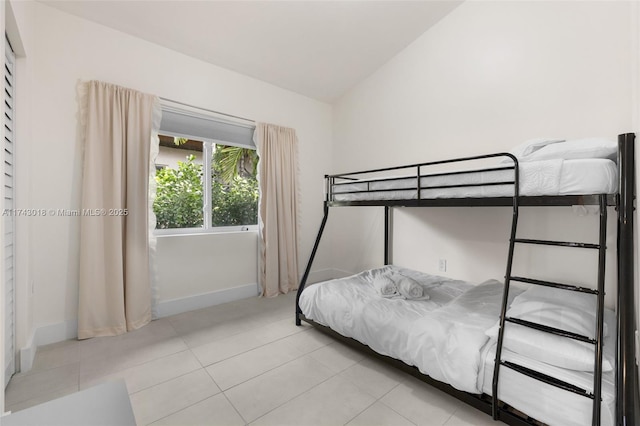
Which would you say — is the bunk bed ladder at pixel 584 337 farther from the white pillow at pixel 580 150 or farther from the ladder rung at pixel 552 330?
the white pillow at pixel 580 150

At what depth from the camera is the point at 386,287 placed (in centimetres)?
232

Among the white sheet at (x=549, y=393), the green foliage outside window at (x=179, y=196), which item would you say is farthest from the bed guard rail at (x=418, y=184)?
the green foliage outside window at (x=179, y=196)

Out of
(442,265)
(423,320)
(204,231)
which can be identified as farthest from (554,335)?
(204,231)

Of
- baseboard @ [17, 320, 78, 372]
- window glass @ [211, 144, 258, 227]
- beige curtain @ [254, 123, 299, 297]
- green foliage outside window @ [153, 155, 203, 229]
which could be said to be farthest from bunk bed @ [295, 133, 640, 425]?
baseboard @ [17, 320, 78, 372]

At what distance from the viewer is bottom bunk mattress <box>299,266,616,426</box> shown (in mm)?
1227

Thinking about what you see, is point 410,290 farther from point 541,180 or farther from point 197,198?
point 197,198

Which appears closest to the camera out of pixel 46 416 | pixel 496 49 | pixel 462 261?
pixel 46 416

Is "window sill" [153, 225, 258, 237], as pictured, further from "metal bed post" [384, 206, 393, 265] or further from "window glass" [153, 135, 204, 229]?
"metal bed post" [384, 206, 393, 265]

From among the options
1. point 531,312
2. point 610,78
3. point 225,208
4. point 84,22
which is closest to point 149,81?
point 84,22

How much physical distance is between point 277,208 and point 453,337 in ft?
7.77

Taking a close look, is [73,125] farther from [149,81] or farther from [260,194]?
[260,194]

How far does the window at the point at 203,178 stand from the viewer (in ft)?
9.48

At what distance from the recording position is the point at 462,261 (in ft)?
9.23

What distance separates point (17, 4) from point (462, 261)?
12.3 ft
